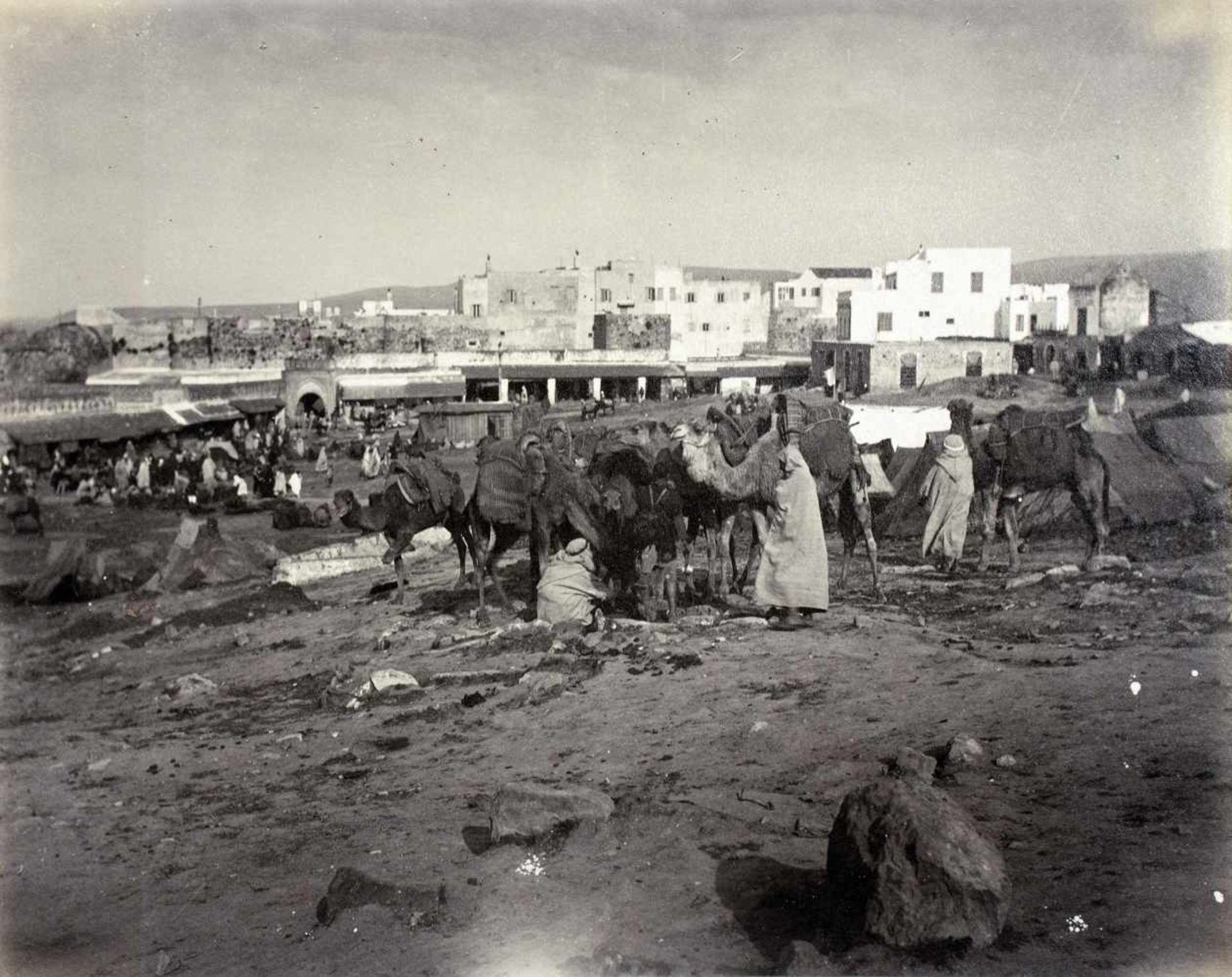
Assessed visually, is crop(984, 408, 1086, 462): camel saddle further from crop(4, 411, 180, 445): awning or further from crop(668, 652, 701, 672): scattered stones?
crop(4, 411, 180, 445): awning

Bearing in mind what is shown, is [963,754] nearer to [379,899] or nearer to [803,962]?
[803,962]

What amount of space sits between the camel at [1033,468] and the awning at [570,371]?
5988 mm

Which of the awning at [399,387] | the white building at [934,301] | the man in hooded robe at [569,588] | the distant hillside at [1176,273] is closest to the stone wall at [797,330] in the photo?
the white building at [934,301]

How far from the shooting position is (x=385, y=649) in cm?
765

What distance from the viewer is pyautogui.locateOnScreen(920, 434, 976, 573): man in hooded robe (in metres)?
8.00

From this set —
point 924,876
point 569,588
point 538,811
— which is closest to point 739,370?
point 569,588

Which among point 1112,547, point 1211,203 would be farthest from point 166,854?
point 1211,203

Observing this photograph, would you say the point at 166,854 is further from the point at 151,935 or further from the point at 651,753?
the point at 651,753

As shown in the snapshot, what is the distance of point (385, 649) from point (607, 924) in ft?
12.7

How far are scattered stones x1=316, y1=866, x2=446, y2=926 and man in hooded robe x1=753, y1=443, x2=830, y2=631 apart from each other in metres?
3.38

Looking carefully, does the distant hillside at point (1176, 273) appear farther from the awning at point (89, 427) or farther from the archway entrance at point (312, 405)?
the awning at point (89, 427)

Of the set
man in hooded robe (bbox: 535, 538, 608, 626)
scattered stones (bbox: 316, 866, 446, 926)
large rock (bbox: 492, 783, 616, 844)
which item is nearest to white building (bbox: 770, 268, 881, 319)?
man in hooded robe (bbox: 535, 538, 608, 626)

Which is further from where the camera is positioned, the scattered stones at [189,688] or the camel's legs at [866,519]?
the camel's legs at [866,519]

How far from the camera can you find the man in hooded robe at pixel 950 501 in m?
8.00
